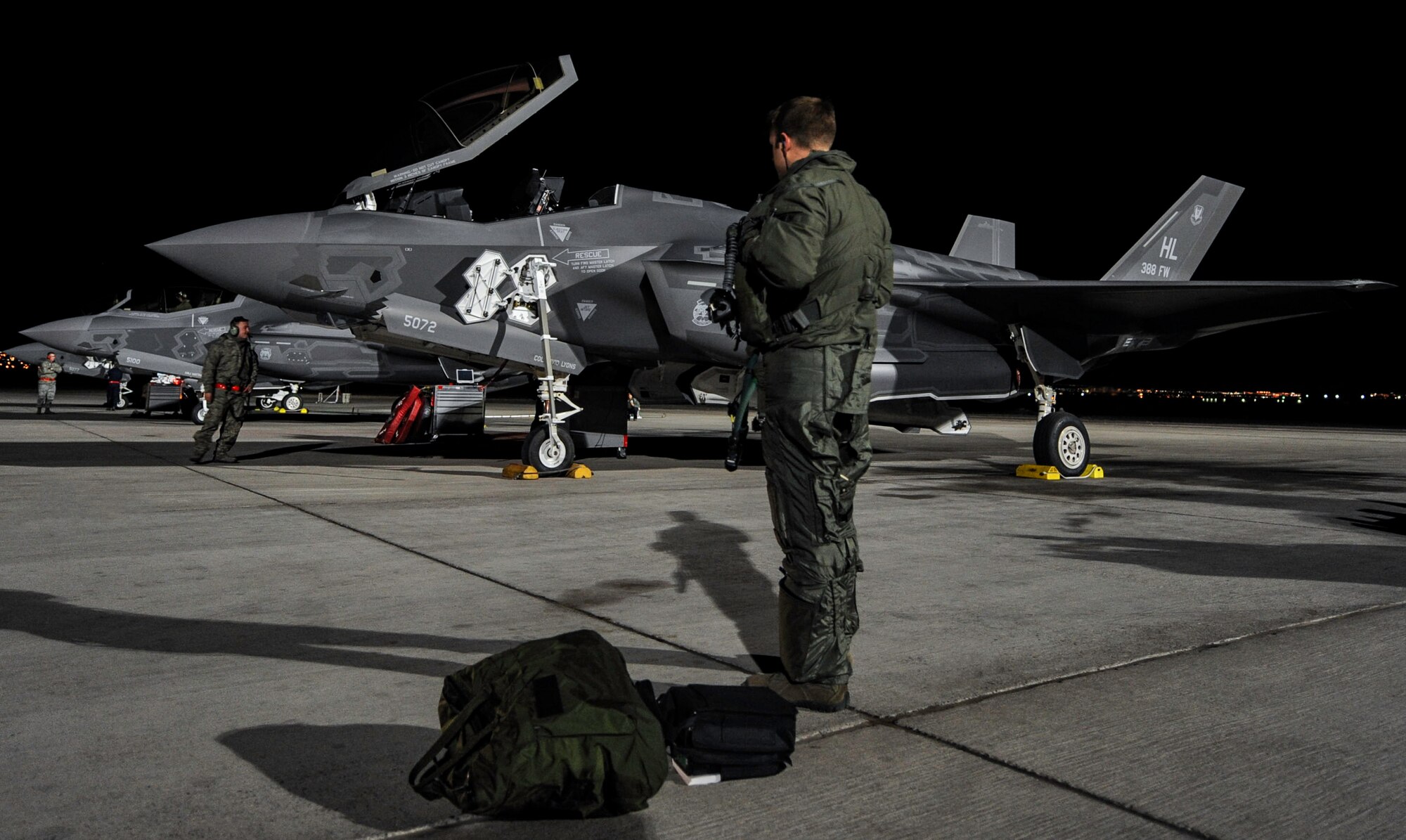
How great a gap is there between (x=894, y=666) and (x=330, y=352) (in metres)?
19.3

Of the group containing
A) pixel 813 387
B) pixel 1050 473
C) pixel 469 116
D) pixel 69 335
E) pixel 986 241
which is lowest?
pixel 1050 473

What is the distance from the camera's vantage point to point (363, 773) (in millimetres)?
2342

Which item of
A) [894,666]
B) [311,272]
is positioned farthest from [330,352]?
[894,666]

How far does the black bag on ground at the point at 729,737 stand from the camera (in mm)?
2330

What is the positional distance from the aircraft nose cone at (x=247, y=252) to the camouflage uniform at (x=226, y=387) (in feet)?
7.40

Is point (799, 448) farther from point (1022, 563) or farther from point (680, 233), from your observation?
point (680, 233)

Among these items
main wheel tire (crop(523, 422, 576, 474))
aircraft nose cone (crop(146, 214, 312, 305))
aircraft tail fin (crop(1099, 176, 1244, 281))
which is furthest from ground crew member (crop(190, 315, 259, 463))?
aircraft tail fin (crop(1099, 176, 1244, 281))

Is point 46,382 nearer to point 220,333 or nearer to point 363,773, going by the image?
point 220,333

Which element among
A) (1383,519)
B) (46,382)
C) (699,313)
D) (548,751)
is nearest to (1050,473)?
(1383,519)

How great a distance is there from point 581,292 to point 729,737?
26.8ft

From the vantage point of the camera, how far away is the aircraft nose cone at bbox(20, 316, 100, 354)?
21.0 m

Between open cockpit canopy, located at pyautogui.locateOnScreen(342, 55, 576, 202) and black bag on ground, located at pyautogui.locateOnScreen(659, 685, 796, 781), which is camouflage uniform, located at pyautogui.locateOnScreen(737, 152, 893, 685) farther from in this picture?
open cockpit canopy, located at pyautogui.locateOnScreen(342, 55, 576, 202)

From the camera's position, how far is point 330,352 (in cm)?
2034

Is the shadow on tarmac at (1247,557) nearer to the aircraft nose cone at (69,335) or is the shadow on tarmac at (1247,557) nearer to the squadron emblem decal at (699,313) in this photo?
the squadron emblem decal at (699,313)
